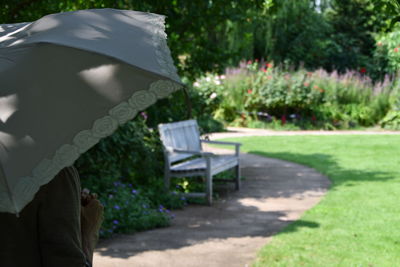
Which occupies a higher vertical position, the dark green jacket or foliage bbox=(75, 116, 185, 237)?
the dark green jacket

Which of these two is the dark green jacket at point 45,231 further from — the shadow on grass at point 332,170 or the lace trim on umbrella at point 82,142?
the shadow on grass at point 332,170

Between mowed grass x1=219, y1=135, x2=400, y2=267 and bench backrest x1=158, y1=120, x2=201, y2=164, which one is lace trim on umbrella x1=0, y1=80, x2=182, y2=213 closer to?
mowed grass x1=219, y1=135, x2=400, y2=267

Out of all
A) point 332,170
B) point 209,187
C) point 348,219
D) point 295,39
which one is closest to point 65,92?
point 348,219

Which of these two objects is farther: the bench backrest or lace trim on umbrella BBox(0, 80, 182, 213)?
the bench backrest

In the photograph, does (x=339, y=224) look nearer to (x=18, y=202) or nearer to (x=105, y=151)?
(x=105, y=151)

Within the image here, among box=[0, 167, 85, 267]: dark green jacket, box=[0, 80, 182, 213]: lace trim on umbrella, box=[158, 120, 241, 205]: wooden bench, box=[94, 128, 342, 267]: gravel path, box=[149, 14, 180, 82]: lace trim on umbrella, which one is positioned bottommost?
box=[94, 128, 342, 267]: gravel path

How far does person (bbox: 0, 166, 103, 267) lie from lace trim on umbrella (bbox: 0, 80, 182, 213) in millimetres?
100

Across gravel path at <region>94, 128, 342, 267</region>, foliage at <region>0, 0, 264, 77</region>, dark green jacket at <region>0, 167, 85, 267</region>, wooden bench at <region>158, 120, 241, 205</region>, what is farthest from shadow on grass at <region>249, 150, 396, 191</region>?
dark green jacket at <region>0, 167, 85, 267</region>

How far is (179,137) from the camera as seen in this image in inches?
303

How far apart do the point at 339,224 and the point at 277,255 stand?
1277 millimetres

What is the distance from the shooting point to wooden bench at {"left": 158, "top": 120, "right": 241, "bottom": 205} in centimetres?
696

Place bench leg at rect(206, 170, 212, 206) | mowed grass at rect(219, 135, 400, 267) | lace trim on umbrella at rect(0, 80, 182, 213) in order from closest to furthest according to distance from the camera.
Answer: lace trim on umbrella at rect(0, 80, 182, 213) → mowed grass at rect(219, 135, 400, 267) → bench leg at rect(206, 170, 212, 206)

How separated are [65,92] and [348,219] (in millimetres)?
4686

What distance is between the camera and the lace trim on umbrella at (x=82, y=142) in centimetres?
158
